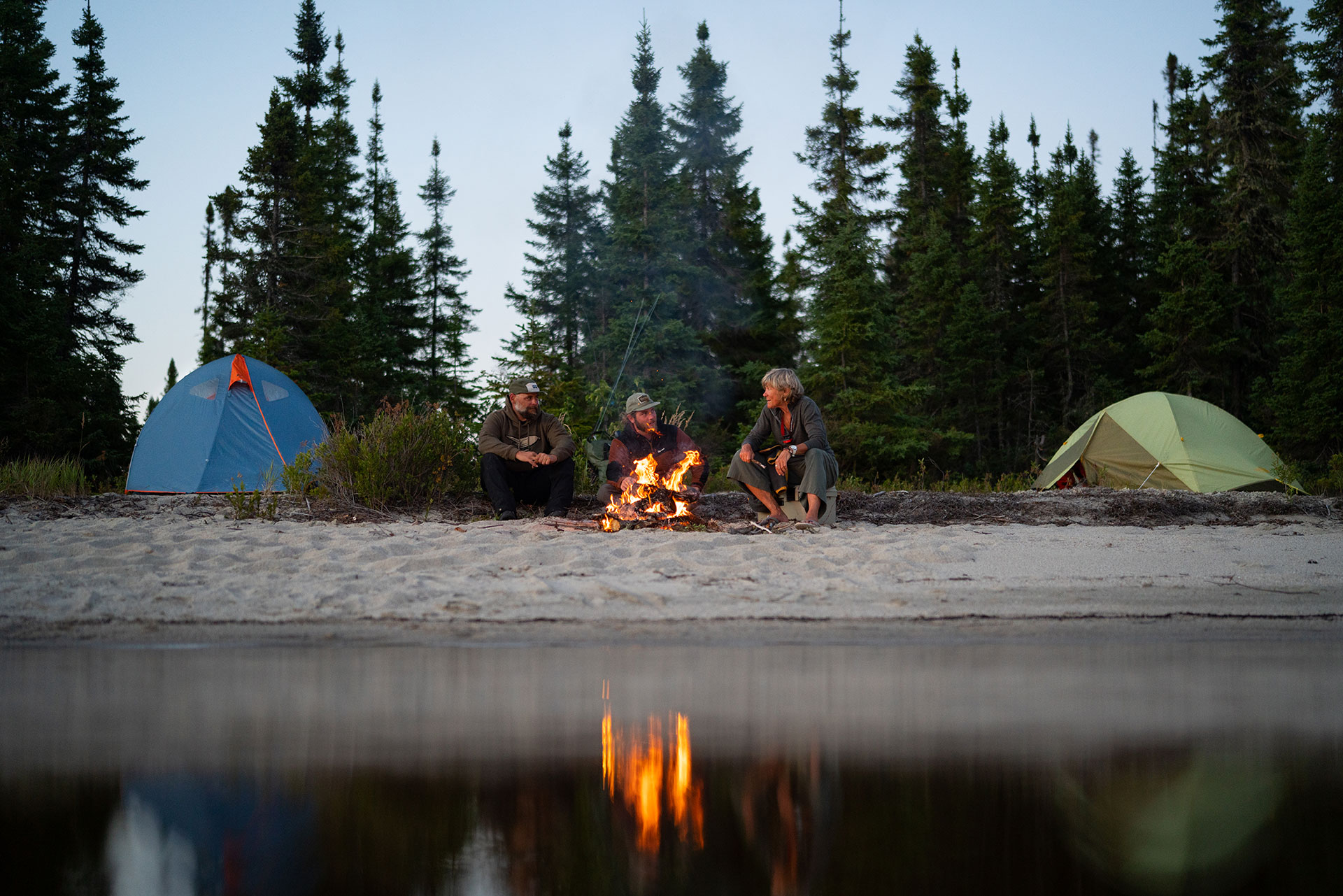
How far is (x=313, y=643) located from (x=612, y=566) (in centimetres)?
193

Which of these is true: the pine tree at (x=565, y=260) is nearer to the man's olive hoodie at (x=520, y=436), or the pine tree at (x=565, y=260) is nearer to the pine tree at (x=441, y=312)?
the pine tree at (x=441, y=312)

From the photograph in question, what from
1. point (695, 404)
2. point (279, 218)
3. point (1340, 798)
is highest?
point (279, 218)

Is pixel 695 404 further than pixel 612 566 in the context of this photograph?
Yes

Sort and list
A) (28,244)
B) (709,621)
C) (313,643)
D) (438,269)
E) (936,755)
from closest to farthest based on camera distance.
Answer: (936,755) → (313,643) → (709,621) → (28,244) → (438,269)

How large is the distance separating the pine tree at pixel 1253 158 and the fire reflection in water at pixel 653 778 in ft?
108

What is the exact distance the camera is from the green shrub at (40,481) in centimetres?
902

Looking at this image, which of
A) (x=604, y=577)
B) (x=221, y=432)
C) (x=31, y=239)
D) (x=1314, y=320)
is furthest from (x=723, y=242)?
(x=604, y=577)

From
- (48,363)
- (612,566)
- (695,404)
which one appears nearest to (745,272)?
(695,404)

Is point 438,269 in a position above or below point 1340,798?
above

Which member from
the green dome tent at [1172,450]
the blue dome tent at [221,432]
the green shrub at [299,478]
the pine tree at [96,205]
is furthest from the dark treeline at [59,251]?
the green dome tent at [1172,450]

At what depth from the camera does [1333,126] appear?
27922 mm

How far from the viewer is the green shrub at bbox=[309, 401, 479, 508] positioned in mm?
8469

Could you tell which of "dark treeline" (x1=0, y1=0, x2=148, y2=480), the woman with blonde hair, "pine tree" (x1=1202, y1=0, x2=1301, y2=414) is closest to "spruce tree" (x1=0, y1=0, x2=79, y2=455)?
"dark treeline" (x1=0, y1=0, x2=148, y2=480)

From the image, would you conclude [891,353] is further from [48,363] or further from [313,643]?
[313,643]
